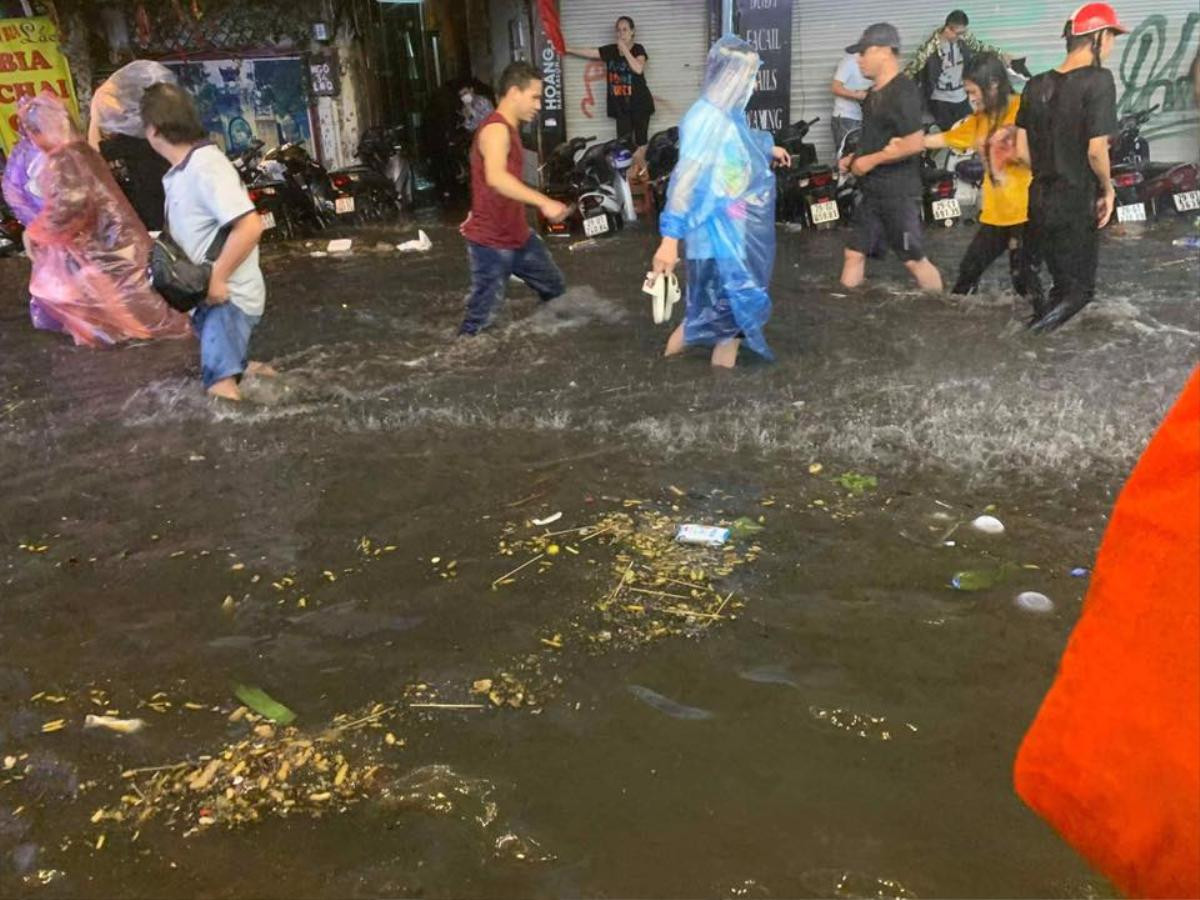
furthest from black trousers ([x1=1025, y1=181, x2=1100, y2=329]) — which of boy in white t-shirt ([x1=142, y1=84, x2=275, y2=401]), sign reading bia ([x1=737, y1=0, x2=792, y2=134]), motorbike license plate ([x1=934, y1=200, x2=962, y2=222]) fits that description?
sign reading bia ([x1=737, y1=0, x2=792, y2=134])

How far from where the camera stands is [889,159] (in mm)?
6215

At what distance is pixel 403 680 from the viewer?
3023 millimetres

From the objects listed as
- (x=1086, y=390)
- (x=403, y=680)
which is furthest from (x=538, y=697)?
(x=1086, y=390)

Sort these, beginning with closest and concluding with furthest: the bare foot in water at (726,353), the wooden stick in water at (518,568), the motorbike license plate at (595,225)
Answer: the wooden stick in water at (518,568) < the bare foot in water at (726,353) < the motorbike license plate at (595,225)

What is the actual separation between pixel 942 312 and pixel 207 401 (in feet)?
15.5

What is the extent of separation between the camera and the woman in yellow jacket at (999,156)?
594 cm

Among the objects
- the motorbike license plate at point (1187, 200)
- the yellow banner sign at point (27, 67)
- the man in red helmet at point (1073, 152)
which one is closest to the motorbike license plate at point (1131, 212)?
the motorbike license plate at point (1187, 200)

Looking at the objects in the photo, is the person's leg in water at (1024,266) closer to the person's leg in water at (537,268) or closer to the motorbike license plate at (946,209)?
the person's leg in water at (537,268)

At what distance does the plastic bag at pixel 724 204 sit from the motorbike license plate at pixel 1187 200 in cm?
601

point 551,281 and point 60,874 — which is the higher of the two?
point 551,281

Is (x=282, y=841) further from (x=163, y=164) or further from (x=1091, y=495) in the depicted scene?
(x=163, y=164)

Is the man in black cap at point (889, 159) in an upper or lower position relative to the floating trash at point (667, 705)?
upper

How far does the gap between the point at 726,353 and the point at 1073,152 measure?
2165mm

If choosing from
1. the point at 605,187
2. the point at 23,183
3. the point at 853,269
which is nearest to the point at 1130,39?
the point at 853,269
